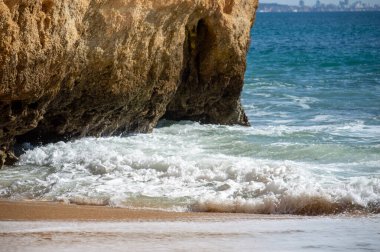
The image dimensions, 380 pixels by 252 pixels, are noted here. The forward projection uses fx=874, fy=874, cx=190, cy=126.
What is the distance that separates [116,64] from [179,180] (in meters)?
2.16

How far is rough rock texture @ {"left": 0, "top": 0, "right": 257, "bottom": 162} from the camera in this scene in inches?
402

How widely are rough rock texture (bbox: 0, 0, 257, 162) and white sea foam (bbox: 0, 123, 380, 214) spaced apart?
622 millimetres

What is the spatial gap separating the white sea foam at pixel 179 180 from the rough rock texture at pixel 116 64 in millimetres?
622

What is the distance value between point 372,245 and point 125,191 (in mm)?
3544

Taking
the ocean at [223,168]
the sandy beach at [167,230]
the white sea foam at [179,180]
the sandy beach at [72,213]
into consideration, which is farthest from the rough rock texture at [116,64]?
the sandy beach at [167,230]

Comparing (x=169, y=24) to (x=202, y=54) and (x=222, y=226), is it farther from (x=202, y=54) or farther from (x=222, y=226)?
(x=222, y=226)

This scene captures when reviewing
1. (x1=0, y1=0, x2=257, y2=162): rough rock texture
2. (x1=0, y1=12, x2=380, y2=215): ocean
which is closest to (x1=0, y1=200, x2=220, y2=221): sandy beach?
(x1=0, y1=12, x2=380, y2=215): ocean

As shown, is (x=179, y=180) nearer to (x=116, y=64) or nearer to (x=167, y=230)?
(x=116, y=64)

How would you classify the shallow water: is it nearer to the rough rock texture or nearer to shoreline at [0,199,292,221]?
shoreline at [0,199,292,221]

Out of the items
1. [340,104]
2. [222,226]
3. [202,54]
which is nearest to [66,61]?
[222,226]

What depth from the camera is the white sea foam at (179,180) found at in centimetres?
980

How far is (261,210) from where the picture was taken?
970 cm

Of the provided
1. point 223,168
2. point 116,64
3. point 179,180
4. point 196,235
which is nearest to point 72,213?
point 196,235

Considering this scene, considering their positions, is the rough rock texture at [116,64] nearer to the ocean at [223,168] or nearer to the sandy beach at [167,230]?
the ocean at [223,168]
